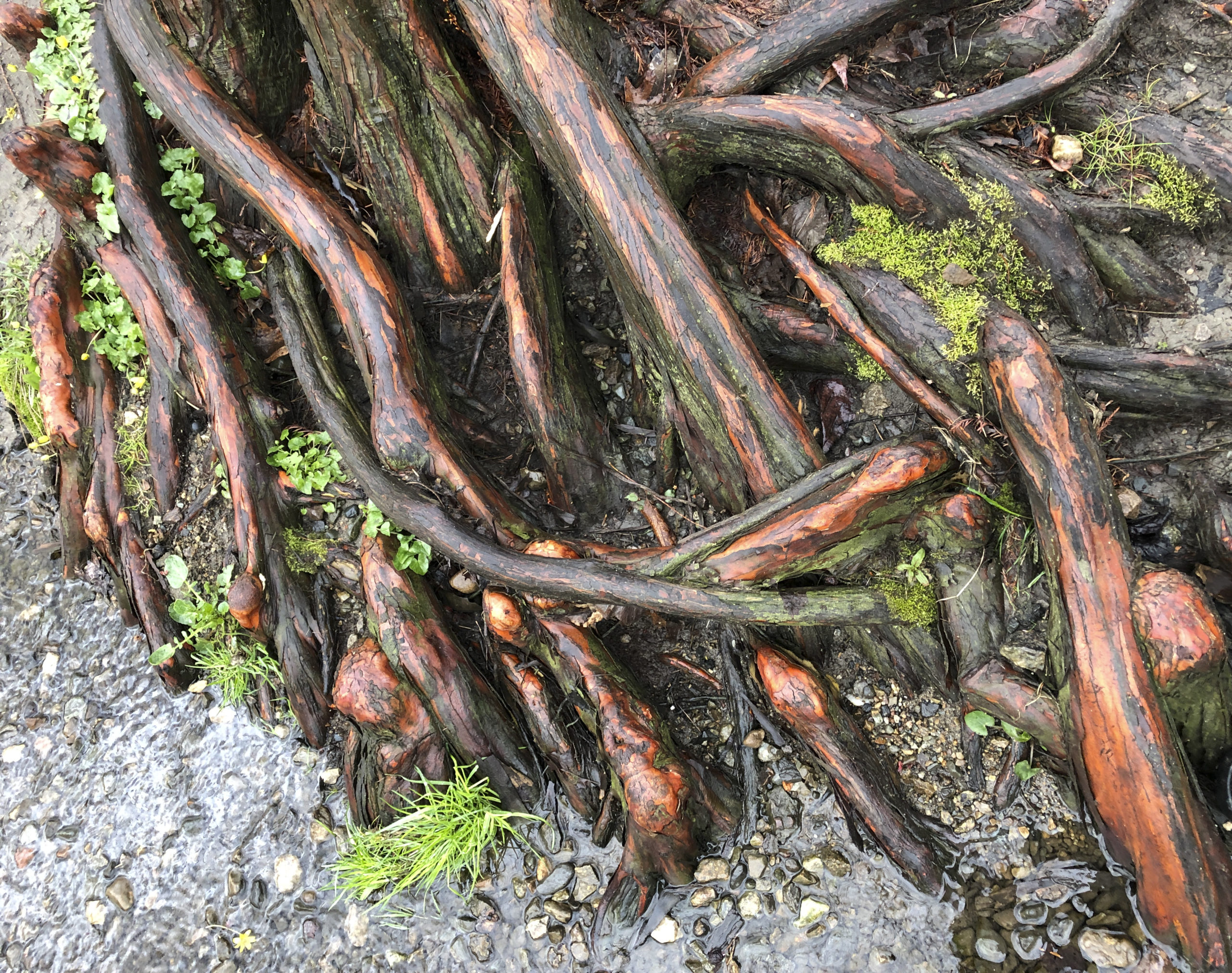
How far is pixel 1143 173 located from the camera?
114 inches

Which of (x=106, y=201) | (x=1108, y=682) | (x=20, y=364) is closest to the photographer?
(x=1108, y=682)

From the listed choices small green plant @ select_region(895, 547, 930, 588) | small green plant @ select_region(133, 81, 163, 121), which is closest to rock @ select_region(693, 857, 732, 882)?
small green plant @ select_region(895, 547, 930, 588)

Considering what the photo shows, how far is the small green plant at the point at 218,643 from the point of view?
3680mm

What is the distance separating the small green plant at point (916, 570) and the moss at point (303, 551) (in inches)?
101

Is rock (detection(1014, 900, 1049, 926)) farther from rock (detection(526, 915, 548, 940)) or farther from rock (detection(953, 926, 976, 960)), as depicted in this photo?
rock (detection(526, 915, 548, 940))


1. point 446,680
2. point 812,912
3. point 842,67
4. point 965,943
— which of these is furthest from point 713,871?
point 842,67

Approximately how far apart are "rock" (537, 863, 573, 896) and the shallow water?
0.06 meters

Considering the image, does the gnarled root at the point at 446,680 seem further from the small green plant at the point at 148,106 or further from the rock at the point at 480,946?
the small green plant at the point at 148,106

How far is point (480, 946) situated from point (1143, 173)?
399 cm

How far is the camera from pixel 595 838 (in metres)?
3.17

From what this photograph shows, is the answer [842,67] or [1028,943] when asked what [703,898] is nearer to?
[1028,943]

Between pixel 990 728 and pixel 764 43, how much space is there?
9.37 feet

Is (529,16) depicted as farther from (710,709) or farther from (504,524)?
(710,709)

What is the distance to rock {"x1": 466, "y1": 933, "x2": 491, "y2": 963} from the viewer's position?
3.07 m
